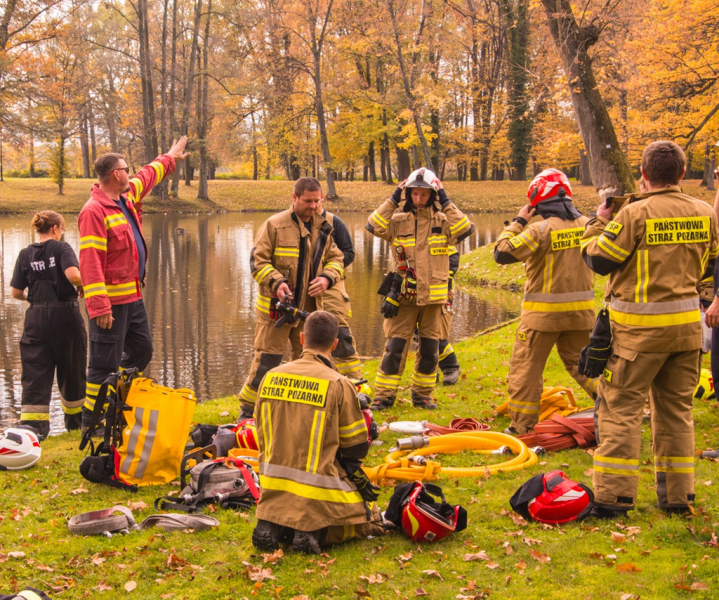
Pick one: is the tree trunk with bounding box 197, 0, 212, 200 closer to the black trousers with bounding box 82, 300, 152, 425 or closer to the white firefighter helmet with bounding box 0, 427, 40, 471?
the black trousers with bounding box 82, 300, 152, 425

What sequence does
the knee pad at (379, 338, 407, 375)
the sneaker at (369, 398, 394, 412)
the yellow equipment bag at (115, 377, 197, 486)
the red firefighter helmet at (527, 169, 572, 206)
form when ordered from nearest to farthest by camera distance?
1. the yellow equipment bag at (115, 377, 197, 486)
2. the red firefighter helmet at (527, 169, 572, 206)
3. the knee pad at (379, 338, 407, 375)
4. the sneaker at (369, 398, 394, 412)

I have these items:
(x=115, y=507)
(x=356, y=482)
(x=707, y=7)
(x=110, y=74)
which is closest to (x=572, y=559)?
(x=356, y=482)

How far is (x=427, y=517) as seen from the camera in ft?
14.9

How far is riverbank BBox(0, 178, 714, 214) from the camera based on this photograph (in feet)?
137

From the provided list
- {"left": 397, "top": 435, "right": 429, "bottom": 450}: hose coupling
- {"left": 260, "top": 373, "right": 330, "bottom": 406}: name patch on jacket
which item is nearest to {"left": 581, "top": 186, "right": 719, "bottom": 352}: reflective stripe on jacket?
{"left": 260, "top": 373, "right": 330, "bottom": 406}: name patch on jacket

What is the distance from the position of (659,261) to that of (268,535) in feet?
10.3

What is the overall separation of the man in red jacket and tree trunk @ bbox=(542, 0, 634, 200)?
34.4 ft

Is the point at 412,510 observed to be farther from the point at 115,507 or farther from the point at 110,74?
the point at 110,74

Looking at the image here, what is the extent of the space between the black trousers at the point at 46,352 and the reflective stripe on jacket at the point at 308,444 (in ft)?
12.4

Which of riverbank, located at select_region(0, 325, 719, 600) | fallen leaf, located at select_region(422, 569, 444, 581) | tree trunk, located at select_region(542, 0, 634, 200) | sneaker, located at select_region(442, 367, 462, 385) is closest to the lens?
riverbank, located at select_region(0, 325, 719, 600)

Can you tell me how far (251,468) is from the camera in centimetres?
557

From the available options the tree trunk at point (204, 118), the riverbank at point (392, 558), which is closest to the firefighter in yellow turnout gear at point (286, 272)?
the riverbank at point (392, 558)

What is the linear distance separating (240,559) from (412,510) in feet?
3.72

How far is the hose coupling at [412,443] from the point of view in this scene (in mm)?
6289
